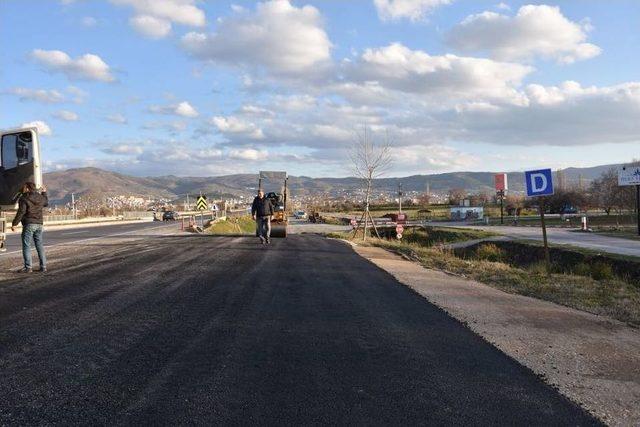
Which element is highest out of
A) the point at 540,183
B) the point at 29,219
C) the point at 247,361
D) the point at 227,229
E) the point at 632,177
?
the point at 632,177

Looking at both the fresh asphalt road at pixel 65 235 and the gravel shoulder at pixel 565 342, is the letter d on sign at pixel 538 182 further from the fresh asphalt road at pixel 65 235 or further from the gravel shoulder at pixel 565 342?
the fresh asphalt road at pixel 65 235

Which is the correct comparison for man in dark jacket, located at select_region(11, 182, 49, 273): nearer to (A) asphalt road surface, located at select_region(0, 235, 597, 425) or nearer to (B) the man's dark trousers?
(A) asphalt road surface, located at select_region(0, 235, 597, 425)

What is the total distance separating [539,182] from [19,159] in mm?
12429

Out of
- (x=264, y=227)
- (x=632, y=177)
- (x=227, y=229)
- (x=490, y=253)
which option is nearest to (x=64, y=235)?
(x=264, y=227)

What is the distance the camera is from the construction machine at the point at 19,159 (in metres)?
12.0

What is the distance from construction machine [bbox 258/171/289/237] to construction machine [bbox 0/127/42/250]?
13.3 m

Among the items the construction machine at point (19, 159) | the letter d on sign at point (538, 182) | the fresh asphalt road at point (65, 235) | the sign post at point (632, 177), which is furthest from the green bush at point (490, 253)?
the construction machine at point (19, 159)

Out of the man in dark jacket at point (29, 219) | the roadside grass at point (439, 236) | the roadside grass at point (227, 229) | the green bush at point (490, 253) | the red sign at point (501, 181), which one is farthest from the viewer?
the red sign at point (501, 181)

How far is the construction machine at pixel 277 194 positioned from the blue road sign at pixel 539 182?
40.7ft

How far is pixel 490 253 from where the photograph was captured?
30.8 m

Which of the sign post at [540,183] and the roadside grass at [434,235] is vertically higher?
the sign post at [540,183]

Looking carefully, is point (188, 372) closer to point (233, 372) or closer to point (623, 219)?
point (233, 372)

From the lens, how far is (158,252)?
16.5 m

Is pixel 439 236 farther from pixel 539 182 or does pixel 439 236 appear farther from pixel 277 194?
pixel 539 182
